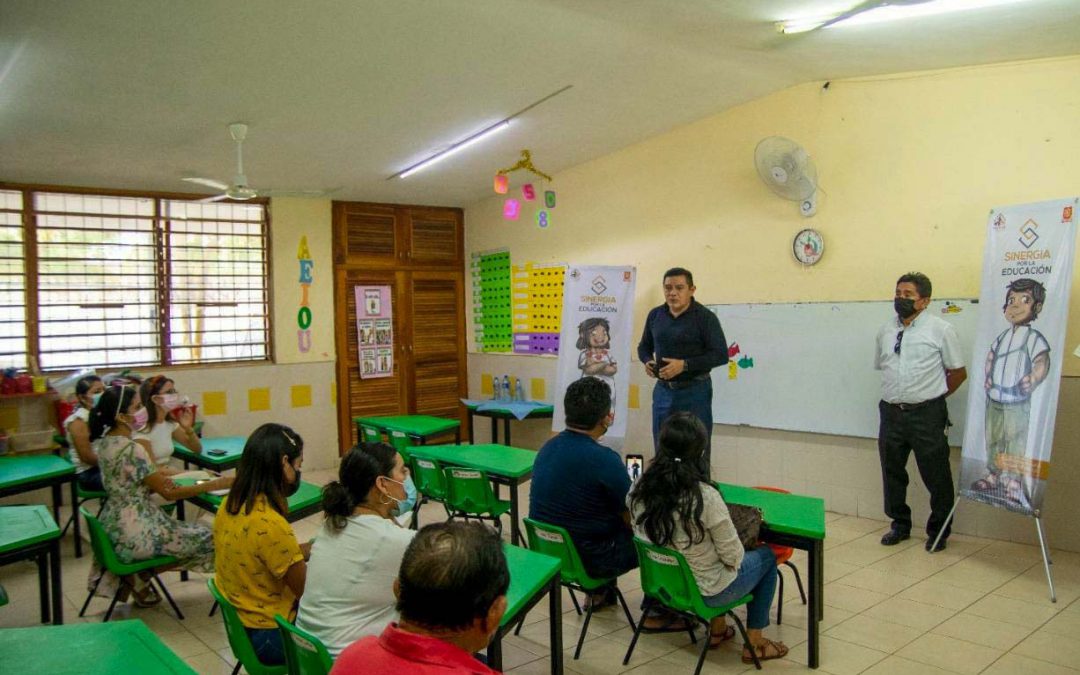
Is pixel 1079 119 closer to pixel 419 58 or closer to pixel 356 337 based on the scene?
pixel 419 58

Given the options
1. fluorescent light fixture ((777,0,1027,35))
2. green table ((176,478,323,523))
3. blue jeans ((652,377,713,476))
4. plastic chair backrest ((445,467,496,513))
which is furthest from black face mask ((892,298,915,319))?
green table ((176,478,323,523))

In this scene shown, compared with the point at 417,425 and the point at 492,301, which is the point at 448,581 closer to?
the point at 417,425

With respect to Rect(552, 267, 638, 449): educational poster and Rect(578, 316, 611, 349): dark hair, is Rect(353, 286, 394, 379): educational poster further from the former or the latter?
Rect(578, 316, 611, 349): dark hair

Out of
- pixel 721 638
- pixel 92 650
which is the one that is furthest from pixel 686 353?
pixel 92 650

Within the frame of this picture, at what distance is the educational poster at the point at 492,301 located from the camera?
795 centimetres

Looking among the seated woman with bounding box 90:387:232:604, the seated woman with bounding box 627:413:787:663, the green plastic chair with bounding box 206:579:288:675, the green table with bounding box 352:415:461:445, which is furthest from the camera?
the green table with bounding box 352:415:461:445

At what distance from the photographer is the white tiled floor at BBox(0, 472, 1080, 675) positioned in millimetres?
3125

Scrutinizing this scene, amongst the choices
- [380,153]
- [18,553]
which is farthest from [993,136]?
[18,553]

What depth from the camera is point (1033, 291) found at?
3900 millimetres

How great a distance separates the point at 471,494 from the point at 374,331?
4099 millimetres

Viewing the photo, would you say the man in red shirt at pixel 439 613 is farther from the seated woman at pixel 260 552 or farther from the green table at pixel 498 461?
the green table at pixel 498 461

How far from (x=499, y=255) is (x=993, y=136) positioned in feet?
15.4

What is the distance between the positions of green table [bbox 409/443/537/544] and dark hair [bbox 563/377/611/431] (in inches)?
27.3

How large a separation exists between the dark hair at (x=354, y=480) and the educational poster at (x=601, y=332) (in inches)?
149
